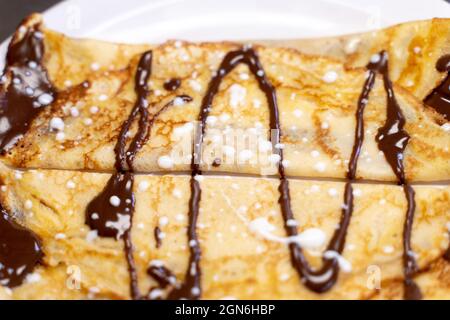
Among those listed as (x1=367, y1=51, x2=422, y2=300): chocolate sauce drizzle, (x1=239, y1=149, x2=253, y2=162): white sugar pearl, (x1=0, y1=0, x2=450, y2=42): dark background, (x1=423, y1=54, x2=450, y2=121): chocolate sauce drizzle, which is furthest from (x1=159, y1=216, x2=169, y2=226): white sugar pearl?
(x1=0, y1=0, x2=450, y2=42): dark background

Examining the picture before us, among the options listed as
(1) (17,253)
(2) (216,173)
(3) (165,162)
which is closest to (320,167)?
(2) (216,173)

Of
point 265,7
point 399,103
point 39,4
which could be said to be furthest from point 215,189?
point 39,4

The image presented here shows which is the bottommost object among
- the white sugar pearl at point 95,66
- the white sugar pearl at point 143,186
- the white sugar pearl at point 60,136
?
the white sugar pearl at point 143,186

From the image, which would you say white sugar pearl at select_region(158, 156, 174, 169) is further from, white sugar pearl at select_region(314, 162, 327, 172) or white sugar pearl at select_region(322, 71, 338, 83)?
white sugar pearl at select_region(322, 71, 338, 83)

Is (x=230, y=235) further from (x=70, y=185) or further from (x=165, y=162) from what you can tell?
(x=70, y=185)

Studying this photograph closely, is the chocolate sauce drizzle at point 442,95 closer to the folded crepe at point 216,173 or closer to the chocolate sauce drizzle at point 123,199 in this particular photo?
the folded crepe at point 216,173

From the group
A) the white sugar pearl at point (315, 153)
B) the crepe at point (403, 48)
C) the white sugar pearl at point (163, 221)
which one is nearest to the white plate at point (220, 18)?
the crepe at point (403, 48)

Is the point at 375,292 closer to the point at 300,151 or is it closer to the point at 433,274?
the point at 433,274

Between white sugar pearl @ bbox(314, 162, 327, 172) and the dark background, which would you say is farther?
the dark background
